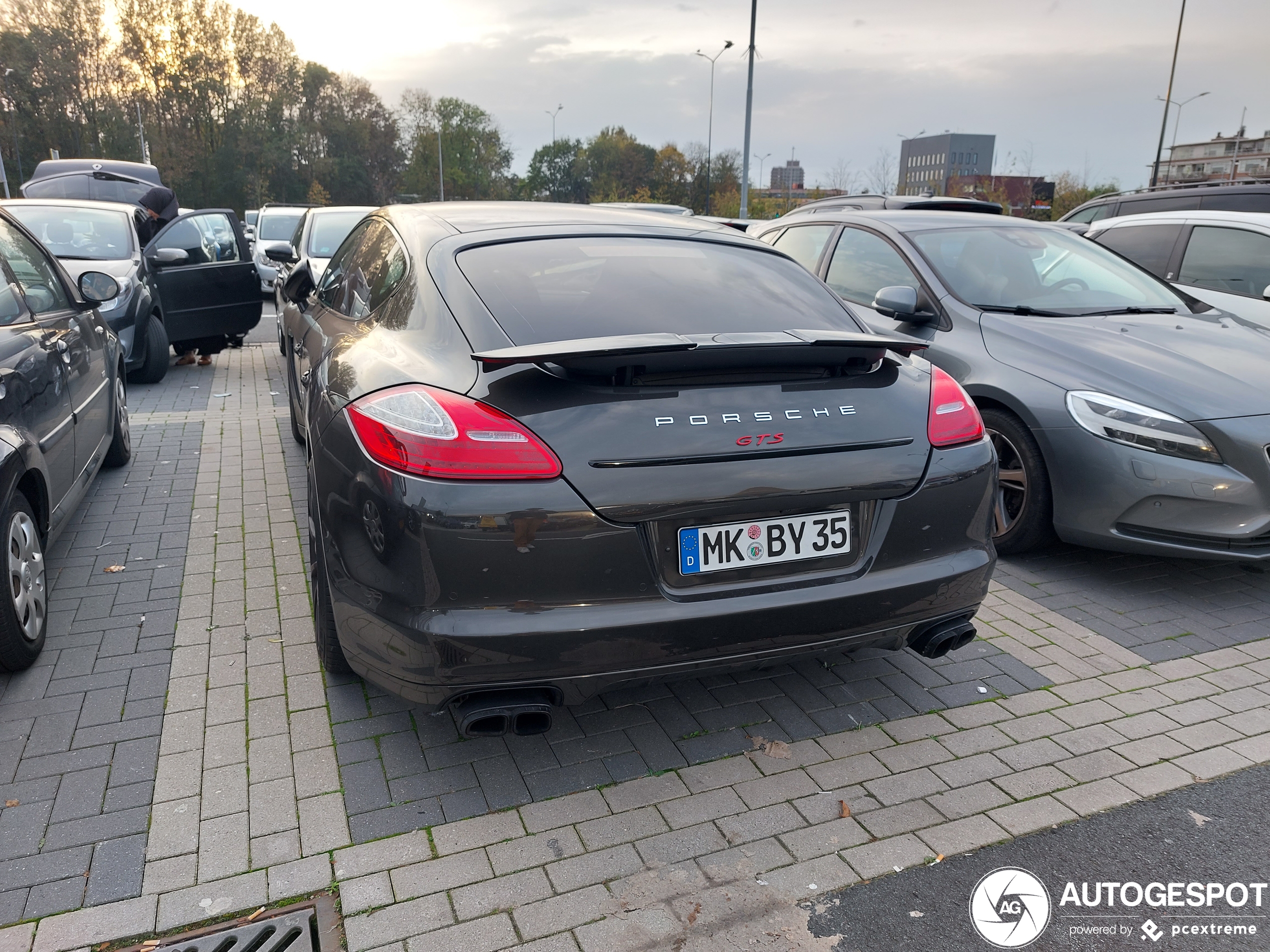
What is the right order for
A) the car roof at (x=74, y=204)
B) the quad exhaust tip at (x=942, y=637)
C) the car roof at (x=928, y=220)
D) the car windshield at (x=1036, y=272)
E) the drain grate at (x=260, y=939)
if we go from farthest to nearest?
1. the car roof at (x=74, y=204)
2. the car roof at (x=928, y=220)
3. the car windshield at (x=1036, y=272)
4. the quad exhaust tip at (x=942, y=637)
5. the drain grate at (x=260, y=939)

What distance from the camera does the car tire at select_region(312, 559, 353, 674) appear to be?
115 inches

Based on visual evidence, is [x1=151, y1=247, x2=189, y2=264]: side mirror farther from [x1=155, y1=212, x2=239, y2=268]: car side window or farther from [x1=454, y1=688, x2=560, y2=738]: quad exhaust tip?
[x1=454, y1=688, x2=560, y2=738]: quad exhaust tip

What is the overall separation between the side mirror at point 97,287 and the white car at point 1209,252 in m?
6.88

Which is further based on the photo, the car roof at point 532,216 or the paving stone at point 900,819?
the car roof at point 532,216

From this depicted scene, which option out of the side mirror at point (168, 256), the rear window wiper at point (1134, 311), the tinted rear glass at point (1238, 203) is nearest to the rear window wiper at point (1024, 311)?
the rear window wiper at point (1134, 311)

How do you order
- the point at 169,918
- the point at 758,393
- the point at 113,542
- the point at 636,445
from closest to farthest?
the point at 169,918 < the point at 636,445 < the point at 758,393 < the point at 113,542

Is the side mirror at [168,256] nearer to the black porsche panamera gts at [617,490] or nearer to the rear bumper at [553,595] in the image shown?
the black porsche panamera gts at [617,490]

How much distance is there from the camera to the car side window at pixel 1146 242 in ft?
23.6

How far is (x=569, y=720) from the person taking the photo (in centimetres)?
306

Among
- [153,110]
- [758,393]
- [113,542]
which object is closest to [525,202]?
[758,393]

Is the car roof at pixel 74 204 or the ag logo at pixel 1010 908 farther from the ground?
the car roof at pixel 74 204

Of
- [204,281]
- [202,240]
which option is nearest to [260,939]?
[204,281]

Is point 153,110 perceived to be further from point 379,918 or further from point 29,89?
point 379,918

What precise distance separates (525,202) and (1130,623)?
3.24 metres
